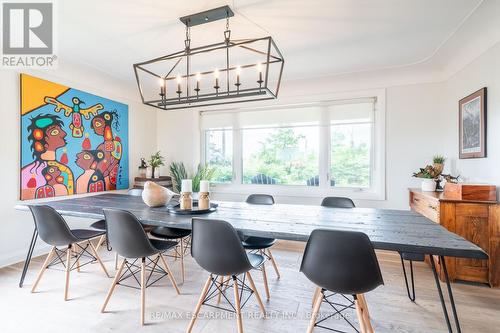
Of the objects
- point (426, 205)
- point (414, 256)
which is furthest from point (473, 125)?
point (414, 256)

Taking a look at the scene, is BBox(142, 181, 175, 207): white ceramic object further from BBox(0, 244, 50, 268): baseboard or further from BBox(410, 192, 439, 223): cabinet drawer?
BBox(410, 192, 439, 223): cabinet drawer

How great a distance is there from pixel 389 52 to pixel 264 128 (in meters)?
2.08

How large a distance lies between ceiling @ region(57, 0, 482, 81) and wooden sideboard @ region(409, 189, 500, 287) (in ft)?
5.56

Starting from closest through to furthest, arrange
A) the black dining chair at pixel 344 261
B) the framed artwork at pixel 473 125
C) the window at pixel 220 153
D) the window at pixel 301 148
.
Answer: the black dining chair at pixel 344 261
the framed artwork at pixel 473 125
the window at pixel 301 148
the window at pixel 220 153

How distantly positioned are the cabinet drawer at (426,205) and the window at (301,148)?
1.58 feet

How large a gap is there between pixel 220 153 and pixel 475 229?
11.9 feet

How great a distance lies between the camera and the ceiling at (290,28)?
205 cm

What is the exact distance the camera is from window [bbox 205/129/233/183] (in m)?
4.56

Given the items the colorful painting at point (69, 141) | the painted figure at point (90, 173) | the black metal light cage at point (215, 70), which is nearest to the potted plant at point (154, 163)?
the colorful painting at point (69, 141)

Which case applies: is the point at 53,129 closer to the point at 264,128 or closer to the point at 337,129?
the point at 264,128

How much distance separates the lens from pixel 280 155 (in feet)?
13.9

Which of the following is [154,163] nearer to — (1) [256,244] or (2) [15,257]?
(2) [15,257]

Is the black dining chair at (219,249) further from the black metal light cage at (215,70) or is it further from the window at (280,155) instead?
the window at (280,155)

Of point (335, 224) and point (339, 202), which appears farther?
point (339, 202)
